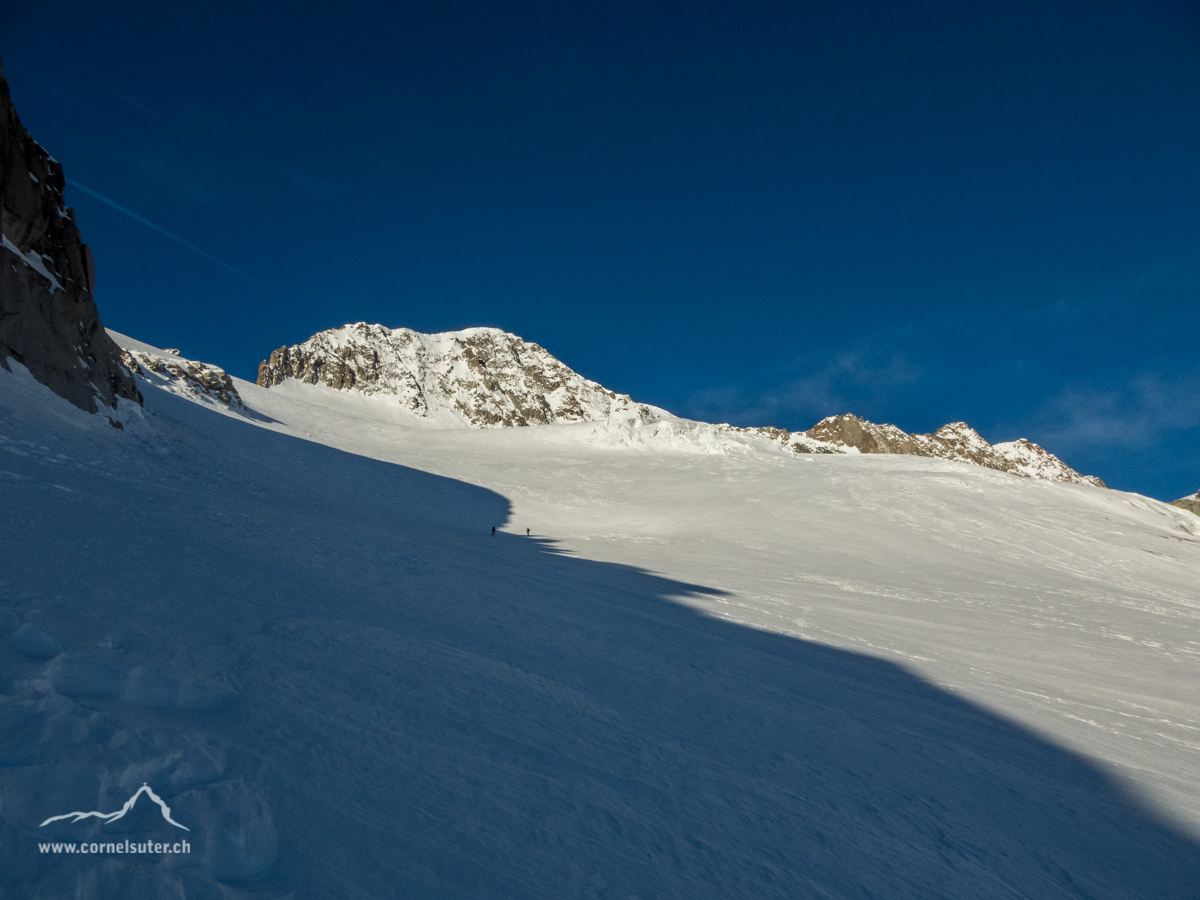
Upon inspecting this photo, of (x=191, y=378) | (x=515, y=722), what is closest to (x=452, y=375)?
(x=191, y=378)

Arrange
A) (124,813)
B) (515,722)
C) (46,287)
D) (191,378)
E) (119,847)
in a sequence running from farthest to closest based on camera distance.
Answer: (191,378) → (46,287) → (515,722) → (124,813) → (119,847)

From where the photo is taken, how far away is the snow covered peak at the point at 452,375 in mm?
137125

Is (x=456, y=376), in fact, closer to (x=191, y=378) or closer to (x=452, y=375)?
(x=452, y=375)

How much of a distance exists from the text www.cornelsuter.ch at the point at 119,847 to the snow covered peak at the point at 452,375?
439ft

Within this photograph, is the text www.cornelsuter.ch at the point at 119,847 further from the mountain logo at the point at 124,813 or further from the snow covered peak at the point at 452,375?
the snow covered peak at the point at 452,375

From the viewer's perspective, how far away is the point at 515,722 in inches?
157

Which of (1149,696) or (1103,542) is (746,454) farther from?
(1149,696)

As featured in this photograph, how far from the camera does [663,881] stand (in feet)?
8.89

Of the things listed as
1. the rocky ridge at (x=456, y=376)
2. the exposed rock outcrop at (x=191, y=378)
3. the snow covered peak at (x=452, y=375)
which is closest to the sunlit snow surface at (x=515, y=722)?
the exposed rock outcrop at (x=191, y=378)

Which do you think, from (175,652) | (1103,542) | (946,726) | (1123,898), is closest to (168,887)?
(175,652)

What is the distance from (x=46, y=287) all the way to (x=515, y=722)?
66.5 ft

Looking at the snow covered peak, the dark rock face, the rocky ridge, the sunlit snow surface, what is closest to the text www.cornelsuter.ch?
the sunlit snow surface

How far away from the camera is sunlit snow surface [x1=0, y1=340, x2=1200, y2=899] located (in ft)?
7.75

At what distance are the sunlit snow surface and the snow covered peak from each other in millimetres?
126302
